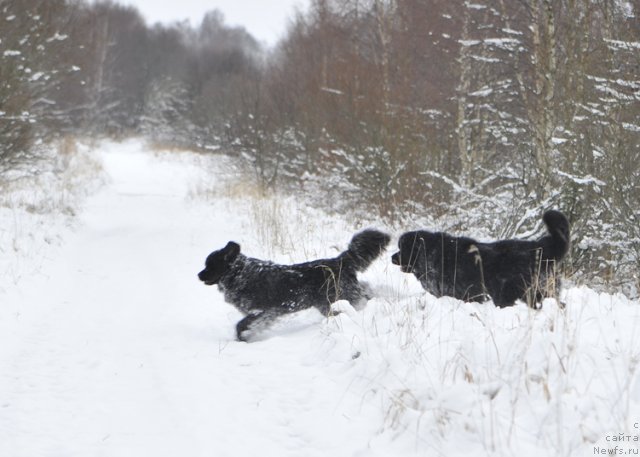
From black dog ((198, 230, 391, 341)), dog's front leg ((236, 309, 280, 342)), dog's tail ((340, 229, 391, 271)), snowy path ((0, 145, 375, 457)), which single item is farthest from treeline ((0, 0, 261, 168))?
dog's tail ((340, 229, 391, 271))

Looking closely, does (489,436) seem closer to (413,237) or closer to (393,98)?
(413,237)

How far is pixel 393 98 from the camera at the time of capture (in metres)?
13.4

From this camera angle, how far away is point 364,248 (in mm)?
5301

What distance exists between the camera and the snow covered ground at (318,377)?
2891 millimetres

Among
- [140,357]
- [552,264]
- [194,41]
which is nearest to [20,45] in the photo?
[140,357]

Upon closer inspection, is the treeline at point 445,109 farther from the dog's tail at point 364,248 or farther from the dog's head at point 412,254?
the dog's tail at point 364,248

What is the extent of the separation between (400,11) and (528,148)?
676 centimetres

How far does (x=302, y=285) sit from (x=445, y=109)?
9378 millimetres

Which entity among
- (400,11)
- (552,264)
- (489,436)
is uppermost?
(400,11)

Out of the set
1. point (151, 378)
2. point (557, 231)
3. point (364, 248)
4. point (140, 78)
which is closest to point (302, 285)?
point (364, 248)

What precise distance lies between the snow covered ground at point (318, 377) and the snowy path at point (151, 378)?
0.02 meters

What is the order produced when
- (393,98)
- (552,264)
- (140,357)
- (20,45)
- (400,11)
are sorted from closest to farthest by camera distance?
(140,357) → (552,264) → (20,45) → (393,98) → (400,11)

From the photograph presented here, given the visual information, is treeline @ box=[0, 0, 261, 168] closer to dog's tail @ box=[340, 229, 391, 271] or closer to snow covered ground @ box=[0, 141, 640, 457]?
snow covered ground @ box=[0, 141, 640, 457]

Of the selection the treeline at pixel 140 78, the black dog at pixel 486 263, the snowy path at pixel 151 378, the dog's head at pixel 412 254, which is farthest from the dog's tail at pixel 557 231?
the treeline at pixel 140 78
